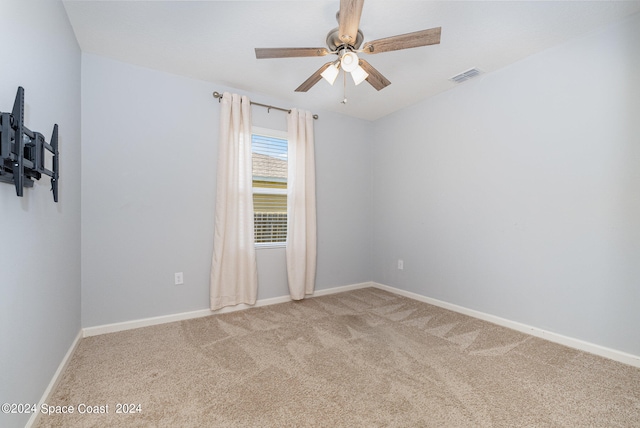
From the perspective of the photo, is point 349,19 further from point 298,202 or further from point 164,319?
point 164,319

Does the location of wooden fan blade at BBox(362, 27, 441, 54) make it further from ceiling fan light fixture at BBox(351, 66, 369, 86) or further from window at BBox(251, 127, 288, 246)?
window at BBox(251, 127, 288, 246)

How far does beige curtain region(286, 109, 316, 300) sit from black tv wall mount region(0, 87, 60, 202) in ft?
7.33

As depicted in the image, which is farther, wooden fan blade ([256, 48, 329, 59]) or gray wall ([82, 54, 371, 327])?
gray wall ([82, 54, 371, 327])

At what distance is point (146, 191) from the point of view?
264 cm

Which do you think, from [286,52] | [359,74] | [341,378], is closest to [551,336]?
[341,378]

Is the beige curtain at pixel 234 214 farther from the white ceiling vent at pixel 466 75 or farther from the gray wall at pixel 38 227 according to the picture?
the white ceiling vent at pixel 466 75

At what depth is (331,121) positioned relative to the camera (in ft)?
12.3

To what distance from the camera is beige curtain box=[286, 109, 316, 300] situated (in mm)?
3328

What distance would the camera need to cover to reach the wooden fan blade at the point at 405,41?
165cm

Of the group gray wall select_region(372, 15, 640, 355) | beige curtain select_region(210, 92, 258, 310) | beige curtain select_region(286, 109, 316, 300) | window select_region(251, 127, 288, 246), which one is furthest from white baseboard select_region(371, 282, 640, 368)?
beige curtain select_region(210, 92, 258, 310)

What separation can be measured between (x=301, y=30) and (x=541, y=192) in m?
2.40

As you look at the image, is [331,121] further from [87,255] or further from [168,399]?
[168,399]

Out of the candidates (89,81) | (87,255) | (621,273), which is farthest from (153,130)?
(621,273)

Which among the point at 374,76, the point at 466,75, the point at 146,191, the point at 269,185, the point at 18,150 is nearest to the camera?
the point at 18,150
